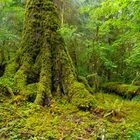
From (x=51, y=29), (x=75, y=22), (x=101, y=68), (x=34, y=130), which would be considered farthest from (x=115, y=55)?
(x=34, y=130)

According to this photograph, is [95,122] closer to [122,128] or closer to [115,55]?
[122,128]

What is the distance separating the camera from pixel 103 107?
6527 mm

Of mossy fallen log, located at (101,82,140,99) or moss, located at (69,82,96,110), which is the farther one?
mossy fallen log, located at (101,82,140,99)

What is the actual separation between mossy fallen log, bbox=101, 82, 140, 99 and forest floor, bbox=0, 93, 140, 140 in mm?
4748

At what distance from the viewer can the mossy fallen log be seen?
38.1ft

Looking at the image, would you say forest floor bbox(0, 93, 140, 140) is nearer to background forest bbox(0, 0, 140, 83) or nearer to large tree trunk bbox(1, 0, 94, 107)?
large tree trunk bbox(1, 0, 94, 107)

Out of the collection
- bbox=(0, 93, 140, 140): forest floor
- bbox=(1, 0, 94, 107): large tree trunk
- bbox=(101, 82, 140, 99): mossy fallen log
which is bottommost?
bbox=(101, 82, 140, 99): mossy fallen log

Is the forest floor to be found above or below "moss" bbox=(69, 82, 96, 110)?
below

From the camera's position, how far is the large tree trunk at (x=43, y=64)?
6.68 meters

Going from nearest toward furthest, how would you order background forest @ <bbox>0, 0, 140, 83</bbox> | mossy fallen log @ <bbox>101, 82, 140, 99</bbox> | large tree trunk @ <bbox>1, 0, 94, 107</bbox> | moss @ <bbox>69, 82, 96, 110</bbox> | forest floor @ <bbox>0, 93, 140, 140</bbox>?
forest floor @ <bbox>0, 93, 140, 140</bbox>, moss @ <bbox>69, 82, 96, 110</bbox>, large tree trunk @ <bbox>1, 0, 94, 107</bbox>, background forest @ <bbox>0, 0, 140, 83</bbox>, mossy fallen log @ <bbox>101, 82, 140, 99</bbox>

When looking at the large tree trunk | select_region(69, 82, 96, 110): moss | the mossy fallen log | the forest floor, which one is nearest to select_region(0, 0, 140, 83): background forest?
the large tree trunk

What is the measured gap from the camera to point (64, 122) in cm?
555

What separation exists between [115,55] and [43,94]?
1001 centimetres

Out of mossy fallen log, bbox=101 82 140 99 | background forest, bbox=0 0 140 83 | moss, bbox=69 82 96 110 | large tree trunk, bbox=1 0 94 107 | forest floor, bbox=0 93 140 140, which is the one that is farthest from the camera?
mossy fallen log, bbox=101 82 140 99
